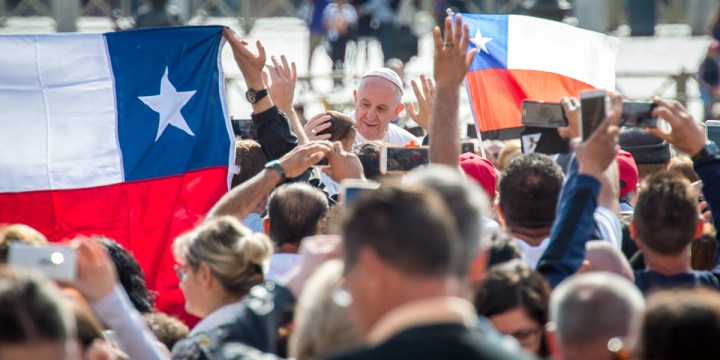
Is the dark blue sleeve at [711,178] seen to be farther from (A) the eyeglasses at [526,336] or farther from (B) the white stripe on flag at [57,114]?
(B) the white stripe on flag at [57,114]

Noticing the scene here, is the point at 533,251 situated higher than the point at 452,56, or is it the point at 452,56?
the point at 452,56

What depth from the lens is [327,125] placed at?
7.52 metres

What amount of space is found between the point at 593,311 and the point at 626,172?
3.40 m

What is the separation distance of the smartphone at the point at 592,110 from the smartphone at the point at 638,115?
0.93 feet

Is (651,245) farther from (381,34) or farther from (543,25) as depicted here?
(381,34)

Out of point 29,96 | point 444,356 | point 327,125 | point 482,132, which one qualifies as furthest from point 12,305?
point 482,132

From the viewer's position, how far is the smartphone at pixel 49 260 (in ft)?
11.8

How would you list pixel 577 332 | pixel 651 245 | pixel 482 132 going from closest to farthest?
1. pixel 577 332
2. pixel 651 245
3. pixel 482 132

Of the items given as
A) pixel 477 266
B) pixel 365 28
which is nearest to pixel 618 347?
pixel 477 266

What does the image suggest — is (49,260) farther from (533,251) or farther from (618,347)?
(533,251)

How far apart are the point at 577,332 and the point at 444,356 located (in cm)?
85

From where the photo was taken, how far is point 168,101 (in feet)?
23.6

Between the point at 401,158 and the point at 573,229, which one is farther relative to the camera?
the point at 401,158

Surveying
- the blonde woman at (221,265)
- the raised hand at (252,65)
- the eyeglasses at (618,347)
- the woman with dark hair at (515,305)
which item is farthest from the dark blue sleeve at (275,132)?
the eyeglasses at (618,347)
